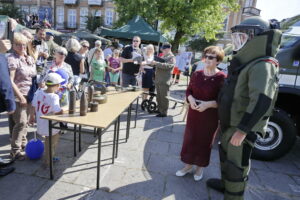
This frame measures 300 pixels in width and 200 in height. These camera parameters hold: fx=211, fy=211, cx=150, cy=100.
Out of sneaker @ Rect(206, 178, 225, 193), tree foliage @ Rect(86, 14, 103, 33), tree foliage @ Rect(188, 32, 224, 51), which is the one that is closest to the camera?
sneaker @ Rect(206, 178, 225, 193)

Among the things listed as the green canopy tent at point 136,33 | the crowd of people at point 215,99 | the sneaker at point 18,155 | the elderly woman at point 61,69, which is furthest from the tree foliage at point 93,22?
the sneaker at point 18,155

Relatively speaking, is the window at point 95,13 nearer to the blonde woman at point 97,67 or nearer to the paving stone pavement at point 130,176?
the blonde woman at point 97,67

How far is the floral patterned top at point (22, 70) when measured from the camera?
9.05 feet

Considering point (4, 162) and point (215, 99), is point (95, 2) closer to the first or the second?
point (4, 162)

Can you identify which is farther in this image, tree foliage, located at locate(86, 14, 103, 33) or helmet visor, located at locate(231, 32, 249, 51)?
tree foliage, located at locate(86, 14, 103, 33)

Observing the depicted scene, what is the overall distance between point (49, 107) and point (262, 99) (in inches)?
90.3

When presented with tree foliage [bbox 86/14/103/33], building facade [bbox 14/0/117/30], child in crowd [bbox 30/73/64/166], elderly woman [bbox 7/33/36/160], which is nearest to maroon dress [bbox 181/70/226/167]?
child in crowd [bbox 30/73/64/166]

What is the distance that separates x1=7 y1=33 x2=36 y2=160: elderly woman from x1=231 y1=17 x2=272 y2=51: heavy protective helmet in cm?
258

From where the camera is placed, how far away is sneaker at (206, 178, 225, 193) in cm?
270

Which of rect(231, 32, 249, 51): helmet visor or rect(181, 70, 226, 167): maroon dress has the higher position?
rect(231, 32, 249, 51): helmet visor

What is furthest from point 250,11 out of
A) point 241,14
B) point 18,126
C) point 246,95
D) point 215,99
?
point 18,126

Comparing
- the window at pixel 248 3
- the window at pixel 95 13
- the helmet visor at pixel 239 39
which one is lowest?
the helmet visor at pixel 239 39

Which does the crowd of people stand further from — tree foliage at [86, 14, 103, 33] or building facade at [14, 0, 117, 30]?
building facade at [14, 0, 117, 30]

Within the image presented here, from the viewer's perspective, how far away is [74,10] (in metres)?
32.1
